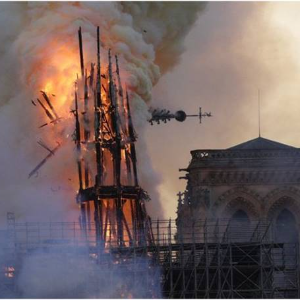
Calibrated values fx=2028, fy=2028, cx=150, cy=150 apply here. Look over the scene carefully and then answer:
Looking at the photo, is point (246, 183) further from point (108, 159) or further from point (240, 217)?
point (108, 159)

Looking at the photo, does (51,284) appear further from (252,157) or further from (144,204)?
(252,157)

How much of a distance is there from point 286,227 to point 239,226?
4.29m

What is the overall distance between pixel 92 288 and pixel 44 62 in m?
18.5

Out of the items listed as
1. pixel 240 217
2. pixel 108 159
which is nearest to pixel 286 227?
pixel 240 217

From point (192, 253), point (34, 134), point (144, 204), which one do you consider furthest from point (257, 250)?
point (34, 134)

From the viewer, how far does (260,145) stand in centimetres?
13225

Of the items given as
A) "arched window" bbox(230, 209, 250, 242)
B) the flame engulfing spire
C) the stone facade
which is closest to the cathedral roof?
the stone facade

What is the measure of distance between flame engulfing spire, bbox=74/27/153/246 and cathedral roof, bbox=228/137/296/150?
10.9 metres

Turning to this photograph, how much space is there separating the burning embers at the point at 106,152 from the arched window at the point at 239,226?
6517 mm

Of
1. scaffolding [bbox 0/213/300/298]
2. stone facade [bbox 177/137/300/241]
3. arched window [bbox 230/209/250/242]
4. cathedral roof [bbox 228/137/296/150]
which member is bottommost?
scaffolding [bbox 0/213/300/298]

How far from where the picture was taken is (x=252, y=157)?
13038 cm

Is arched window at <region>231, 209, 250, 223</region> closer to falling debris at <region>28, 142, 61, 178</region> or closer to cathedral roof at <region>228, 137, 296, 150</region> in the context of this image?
cathedral roof at <region>228, 137, 296, 150</region>

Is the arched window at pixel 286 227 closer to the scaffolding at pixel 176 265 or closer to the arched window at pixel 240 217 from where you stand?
the arched window at pixel 240 217

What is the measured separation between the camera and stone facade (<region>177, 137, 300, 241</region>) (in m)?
128
